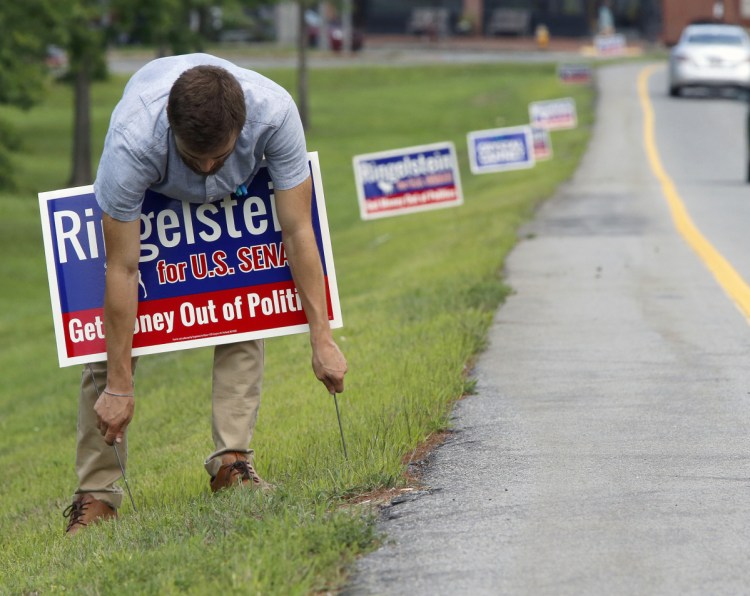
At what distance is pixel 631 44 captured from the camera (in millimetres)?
71812

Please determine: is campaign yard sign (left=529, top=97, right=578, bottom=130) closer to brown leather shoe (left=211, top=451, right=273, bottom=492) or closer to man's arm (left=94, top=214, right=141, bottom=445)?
brown leather shoe (left=211, top=451, right=273, bottom=492)

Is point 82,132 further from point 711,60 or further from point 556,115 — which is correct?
point 711,60

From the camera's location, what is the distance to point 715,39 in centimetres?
3938

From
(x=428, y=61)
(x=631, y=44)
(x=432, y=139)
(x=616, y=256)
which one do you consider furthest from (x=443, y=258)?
(x=631, y=44)

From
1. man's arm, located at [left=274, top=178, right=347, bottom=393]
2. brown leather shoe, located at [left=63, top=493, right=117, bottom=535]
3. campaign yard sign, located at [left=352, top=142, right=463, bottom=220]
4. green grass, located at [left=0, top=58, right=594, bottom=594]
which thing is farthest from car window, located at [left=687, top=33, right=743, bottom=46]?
brown leather shoe, located at [left=63, top=493, right=117, bottom=535]

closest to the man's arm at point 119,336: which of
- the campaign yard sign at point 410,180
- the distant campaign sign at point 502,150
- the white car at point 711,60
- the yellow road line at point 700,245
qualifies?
the yellow road line at point 700,245

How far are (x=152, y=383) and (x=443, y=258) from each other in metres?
4.00

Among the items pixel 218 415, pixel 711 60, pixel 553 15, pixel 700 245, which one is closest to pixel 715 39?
pixel 711 60

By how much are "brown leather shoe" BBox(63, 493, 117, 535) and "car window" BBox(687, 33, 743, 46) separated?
115ft

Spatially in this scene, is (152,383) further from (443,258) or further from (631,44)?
(631,44)

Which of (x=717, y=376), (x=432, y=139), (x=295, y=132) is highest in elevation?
(x=295, y=132)

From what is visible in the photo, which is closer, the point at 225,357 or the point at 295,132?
the point at 295,132

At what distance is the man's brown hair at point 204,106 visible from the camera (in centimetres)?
489

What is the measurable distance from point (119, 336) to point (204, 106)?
120 centimetres
